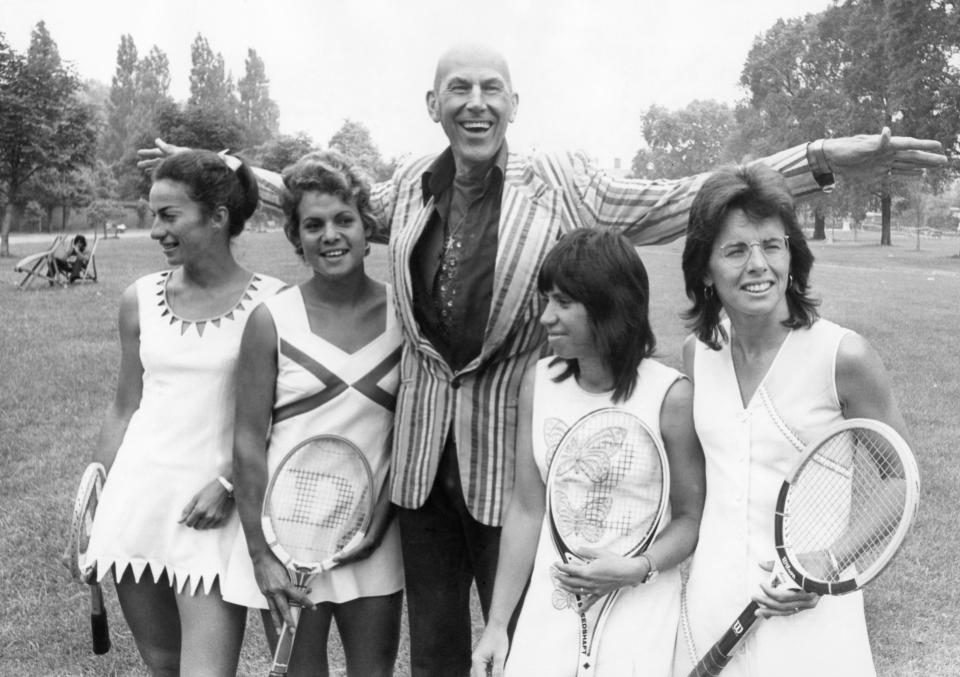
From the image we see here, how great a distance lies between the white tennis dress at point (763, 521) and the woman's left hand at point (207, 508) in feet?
5.57

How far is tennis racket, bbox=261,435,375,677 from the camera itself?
3250mm

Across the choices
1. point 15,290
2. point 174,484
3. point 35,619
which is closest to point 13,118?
point 15,290

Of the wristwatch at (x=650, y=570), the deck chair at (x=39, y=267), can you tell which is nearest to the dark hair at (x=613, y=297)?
the wristwatch at (x=650, y=570)

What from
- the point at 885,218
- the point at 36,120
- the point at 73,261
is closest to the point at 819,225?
the point at 885,218

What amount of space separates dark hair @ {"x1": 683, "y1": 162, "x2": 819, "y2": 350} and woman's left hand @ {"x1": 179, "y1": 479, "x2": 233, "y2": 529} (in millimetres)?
1833

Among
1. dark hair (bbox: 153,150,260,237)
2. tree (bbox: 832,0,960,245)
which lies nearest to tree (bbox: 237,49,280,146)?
tree (bbox: 832,0,960,245)

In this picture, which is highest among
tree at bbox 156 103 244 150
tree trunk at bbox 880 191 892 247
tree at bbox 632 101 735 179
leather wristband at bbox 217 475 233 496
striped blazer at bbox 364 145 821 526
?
tree at bbox 632 101 735 179

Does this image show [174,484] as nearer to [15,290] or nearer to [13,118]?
[15,290]

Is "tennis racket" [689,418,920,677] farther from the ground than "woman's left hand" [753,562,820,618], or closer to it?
farther from the ground

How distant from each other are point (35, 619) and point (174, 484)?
2.73 m

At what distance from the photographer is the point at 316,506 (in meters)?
3.31

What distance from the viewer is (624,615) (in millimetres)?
2758

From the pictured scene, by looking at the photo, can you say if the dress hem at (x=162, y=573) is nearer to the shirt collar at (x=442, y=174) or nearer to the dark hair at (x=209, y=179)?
the dark hair at (x=209, y=179)

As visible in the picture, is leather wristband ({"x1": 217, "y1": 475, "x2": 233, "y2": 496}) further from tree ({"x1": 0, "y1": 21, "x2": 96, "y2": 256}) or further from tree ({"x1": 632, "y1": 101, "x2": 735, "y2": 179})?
tree ({"x1": 632, "y1": 101, "x2": 735, "y2": 179})
